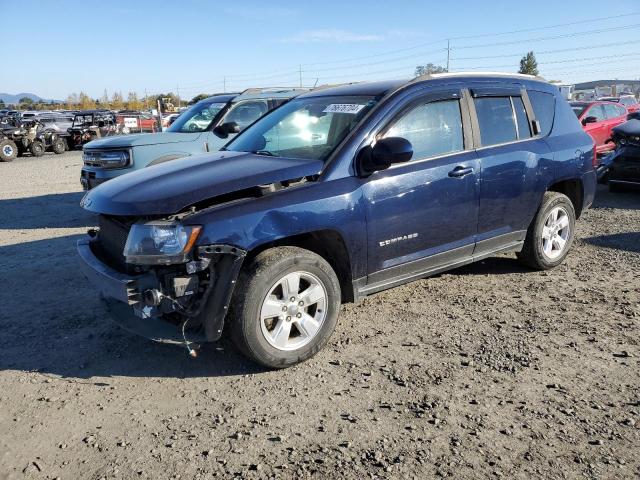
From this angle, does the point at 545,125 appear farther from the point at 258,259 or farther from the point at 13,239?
the point at 13,239

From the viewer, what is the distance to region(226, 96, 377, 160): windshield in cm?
398

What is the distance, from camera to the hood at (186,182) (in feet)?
10.8

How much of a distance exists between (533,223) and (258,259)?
9.87ft

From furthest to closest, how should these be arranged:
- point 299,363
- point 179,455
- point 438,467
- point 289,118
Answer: point 289,118 → point 299,363 → point 179,455 → point 438,467

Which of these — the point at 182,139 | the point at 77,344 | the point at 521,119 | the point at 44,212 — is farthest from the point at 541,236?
the point at 44,212

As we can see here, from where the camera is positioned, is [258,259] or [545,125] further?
[545,125]

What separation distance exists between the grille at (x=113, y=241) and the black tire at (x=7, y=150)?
19.4 m

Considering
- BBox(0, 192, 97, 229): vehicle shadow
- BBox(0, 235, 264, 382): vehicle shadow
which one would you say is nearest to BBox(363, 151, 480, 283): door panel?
BBox(0, 235, 264, 382): vehicle shadow

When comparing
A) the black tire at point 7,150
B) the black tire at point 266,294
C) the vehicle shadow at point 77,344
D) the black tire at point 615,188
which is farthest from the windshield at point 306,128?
the black tire at point 7,150

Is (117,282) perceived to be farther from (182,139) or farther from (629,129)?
(629,129)

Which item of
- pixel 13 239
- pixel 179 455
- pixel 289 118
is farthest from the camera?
pixel 13 239

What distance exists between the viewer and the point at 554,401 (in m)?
3.06

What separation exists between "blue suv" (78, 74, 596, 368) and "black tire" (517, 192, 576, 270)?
0.02 metres

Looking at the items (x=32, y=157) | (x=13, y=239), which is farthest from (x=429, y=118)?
(x=32, y=157)
